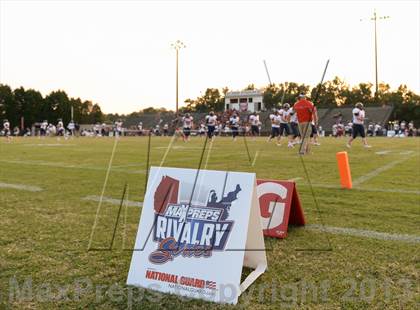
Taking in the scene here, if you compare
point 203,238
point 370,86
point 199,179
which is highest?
point 370,86

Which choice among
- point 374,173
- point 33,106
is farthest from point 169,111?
point 374,173

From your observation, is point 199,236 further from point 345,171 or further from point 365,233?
point 345,171

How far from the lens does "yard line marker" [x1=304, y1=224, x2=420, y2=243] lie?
13.1 ft

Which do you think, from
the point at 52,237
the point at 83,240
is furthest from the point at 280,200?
the point at 52,237

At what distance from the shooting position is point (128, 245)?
156 inches

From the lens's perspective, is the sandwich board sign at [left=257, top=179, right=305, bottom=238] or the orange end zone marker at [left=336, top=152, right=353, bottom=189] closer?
the sandwich board sign at [left=257, top=179, right=305, bottom=238]

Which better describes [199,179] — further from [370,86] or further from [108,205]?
[370,86]

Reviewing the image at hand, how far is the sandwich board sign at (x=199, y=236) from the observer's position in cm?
281

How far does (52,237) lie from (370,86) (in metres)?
77.3

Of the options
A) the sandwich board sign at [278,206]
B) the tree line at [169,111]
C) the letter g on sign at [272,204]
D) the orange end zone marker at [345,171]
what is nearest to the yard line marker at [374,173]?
the orange end zone marker at [345,171]

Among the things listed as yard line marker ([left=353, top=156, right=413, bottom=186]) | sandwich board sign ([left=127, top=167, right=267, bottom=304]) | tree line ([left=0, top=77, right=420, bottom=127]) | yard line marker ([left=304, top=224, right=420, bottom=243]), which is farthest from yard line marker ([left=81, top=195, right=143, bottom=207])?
tree line ([left=0, top=77, right=420, bottom=127])

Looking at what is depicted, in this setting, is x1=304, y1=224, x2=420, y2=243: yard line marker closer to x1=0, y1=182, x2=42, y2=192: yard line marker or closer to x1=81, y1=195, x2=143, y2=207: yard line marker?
x1=81, y1=195, x2=143, y2=207: yard line marker

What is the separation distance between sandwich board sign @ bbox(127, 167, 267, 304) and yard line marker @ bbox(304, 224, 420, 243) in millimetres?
1375

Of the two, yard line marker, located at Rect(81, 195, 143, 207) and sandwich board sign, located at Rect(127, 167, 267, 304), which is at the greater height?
sandwich board sign, located at Rect(127, 167, 267, 304)
